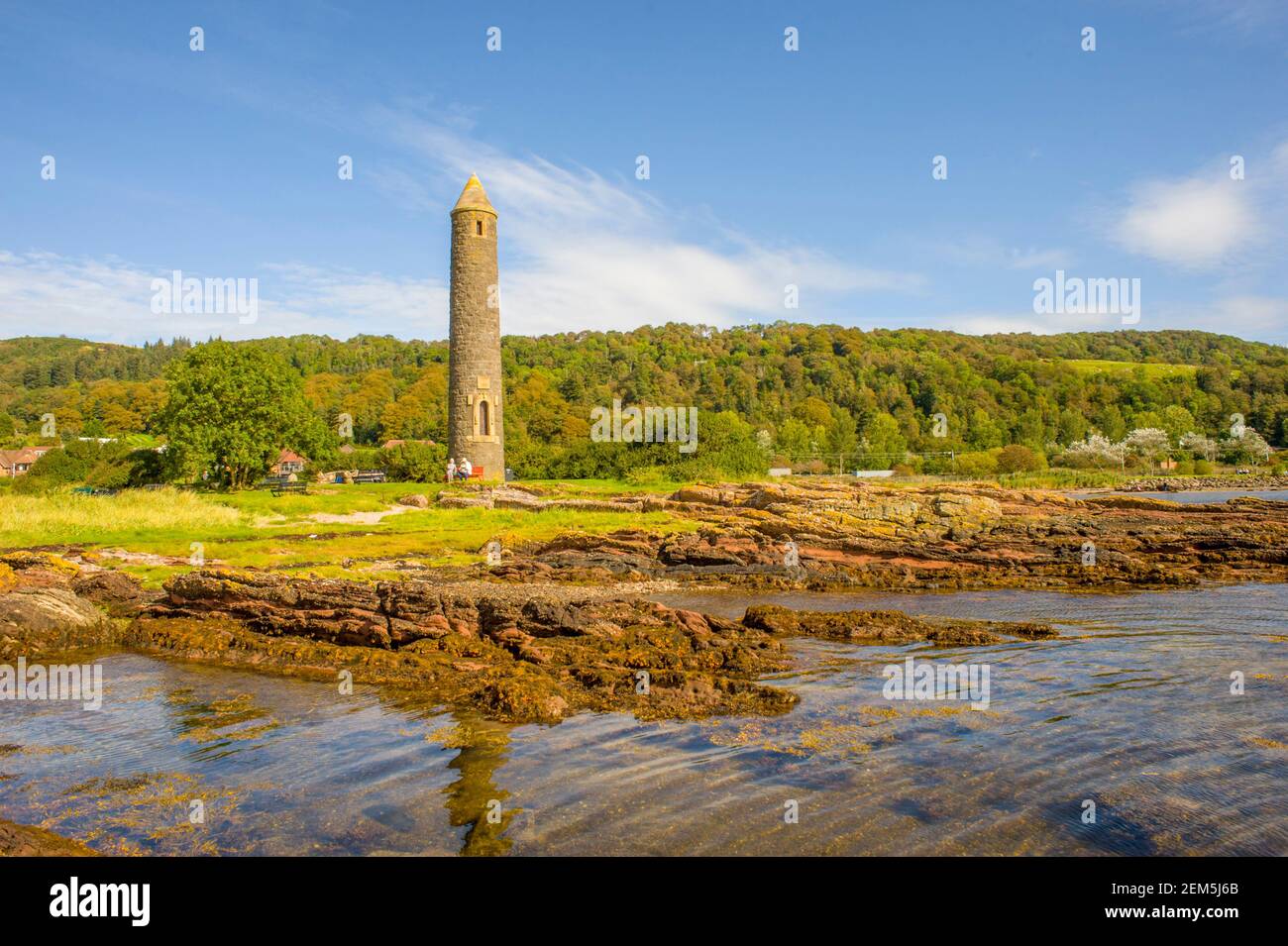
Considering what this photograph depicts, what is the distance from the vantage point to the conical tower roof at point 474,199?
43500 millimetres

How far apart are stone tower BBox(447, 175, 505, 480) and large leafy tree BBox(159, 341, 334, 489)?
751cm

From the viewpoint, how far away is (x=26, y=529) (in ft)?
79.9

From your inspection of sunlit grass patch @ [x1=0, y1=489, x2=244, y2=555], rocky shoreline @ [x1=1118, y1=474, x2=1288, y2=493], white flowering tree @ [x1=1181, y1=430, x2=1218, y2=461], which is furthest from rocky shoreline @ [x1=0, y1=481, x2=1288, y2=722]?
white flowering tree @ [x1=1181, y1=430, x2=1218, y2=461]

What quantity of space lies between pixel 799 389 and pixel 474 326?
98.2 meters

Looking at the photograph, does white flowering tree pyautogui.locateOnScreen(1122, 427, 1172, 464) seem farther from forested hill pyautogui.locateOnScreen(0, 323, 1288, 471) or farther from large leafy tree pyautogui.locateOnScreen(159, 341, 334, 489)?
large leafy tree pyautogui.locateOnScreen(159, 341, 334, 489)

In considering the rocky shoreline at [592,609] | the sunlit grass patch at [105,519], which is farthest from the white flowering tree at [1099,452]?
the sunlit grass patch at [105,519]

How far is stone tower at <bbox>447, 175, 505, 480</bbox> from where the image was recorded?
143 ft

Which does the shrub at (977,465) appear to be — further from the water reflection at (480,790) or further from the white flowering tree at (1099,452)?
the water reflection at (480,790)

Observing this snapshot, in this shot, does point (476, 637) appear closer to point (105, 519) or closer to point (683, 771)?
point (683, 771)

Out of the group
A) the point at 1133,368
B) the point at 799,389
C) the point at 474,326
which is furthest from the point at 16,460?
the point at 1133,368

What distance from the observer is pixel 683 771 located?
26.5ft

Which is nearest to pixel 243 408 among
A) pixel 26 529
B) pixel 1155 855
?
pixel 26 529

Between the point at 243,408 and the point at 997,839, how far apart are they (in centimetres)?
4035

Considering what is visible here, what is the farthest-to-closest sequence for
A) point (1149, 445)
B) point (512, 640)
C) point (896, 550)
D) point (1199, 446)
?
1. point (1199, 446)
2. point (1149, 445)
3. point (896, 550)
4. point (512, 640)
